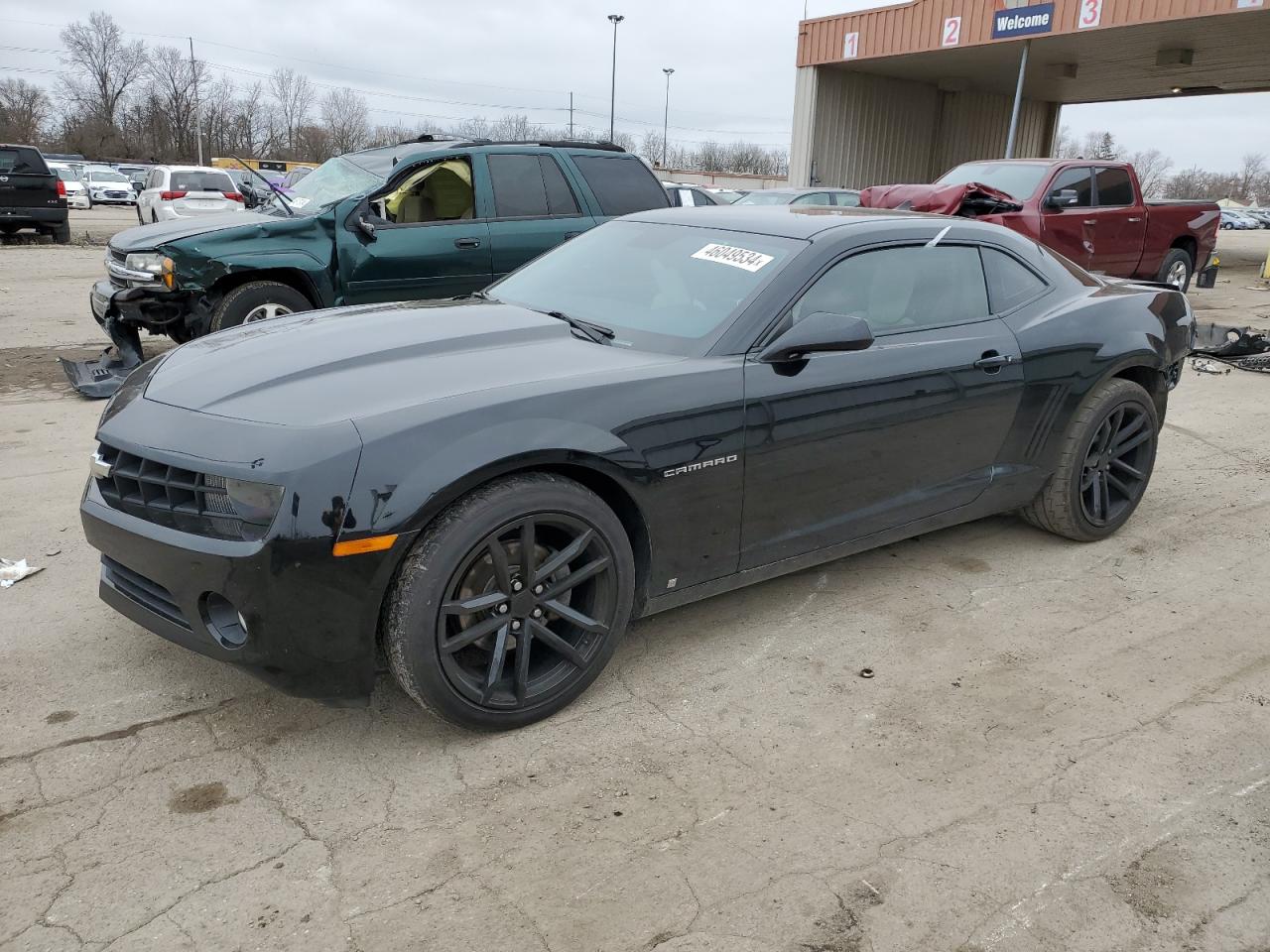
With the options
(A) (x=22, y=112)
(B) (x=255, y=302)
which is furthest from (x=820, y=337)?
(A) (x=22, y=112)

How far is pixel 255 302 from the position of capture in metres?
6.77

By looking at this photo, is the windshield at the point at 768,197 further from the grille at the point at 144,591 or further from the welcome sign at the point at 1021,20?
the grille at the point at 144,591

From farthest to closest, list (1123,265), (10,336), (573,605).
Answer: (1123,265) → (10,336) → (573,605)

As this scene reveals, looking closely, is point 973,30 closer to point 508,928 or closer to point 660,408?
point 660,408

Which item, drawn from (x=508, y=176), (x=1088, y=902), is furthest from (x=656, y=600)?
(x=508, y=176)

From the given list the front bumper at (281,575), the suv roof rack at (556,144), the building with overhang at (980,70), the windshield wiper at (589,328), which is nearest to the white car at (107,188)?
the building with overhang at (980,70)

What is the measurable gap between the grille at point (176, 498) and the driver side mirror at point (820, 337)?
172cm

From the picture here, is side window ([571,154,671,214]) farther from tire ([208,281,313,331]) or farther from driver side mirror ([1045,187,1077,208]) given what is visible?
driver side mirror ([1045,187,1077,208])

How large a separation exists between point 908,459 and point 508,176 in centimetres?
477

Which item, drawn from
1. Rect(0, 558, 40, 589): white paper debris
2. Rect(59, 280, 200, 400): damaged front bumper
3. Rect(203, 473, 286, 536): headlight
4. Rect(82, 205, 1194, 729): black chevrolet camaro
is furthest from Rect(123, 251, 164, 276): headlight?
Rect(203, 473, 286, 536): headlight

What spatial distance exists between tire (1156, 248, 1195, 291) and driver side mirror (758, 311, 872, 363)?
11387 mm

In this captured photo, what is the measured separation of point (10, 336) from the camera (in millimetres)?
8930

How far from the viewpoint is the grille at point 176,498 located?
2.52 metres

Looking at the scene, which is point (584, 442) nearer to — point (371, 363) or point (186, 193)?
point (371, 363)
